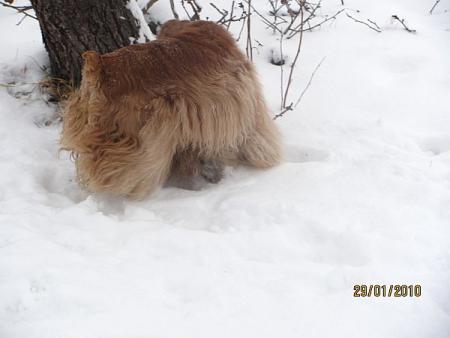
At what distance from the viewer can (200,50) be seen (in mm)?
1785

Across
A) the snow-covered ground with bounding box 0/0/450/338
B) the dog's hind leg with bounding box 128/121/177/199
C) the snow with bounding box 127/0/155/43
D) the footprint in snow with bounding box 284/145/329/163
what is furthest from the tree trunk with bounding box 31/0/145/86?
the footprint in snow with bounding box 284/145/329/163

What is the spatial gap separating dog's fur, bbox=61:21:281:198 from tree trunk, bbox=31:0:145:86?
19.0 inches

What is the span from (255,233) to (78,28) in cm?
145

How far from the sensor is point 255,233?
155 cm

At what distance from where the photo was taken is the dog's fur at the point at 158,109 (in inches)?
65.9

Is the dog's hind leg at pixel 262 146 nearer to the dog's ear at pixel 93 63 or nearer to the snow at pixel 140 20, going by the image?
the dog's ear at pixel 93 63

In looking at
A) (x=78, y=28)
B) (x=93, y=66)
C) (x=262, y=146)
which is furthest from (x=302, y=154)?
(x=78, y=28)

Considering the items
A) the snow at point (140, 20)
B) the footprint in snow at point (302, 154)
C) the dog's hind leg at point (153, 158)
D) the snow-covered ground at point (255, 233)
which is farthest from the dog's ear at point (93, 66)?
the footprint in snow at point (302, 154)

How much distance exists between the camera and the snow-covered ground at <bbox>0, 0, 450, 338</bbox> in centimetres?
113

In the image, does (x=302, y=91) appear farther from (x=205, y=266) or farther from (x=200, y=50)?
(x=205, y=266)

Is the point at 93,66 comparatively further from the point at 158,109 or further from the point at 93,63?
the point at 158,109

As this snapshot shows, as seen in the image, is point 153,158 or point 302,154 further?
point 302,154

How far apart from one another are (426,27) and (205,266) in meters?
3.16

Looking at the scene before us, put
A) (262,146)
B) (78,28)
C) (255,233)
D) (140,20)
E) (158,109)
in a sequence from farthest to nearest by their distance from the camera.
→ (140,20) < (78,28) < (262,146) < (158,109) < (255,233)
